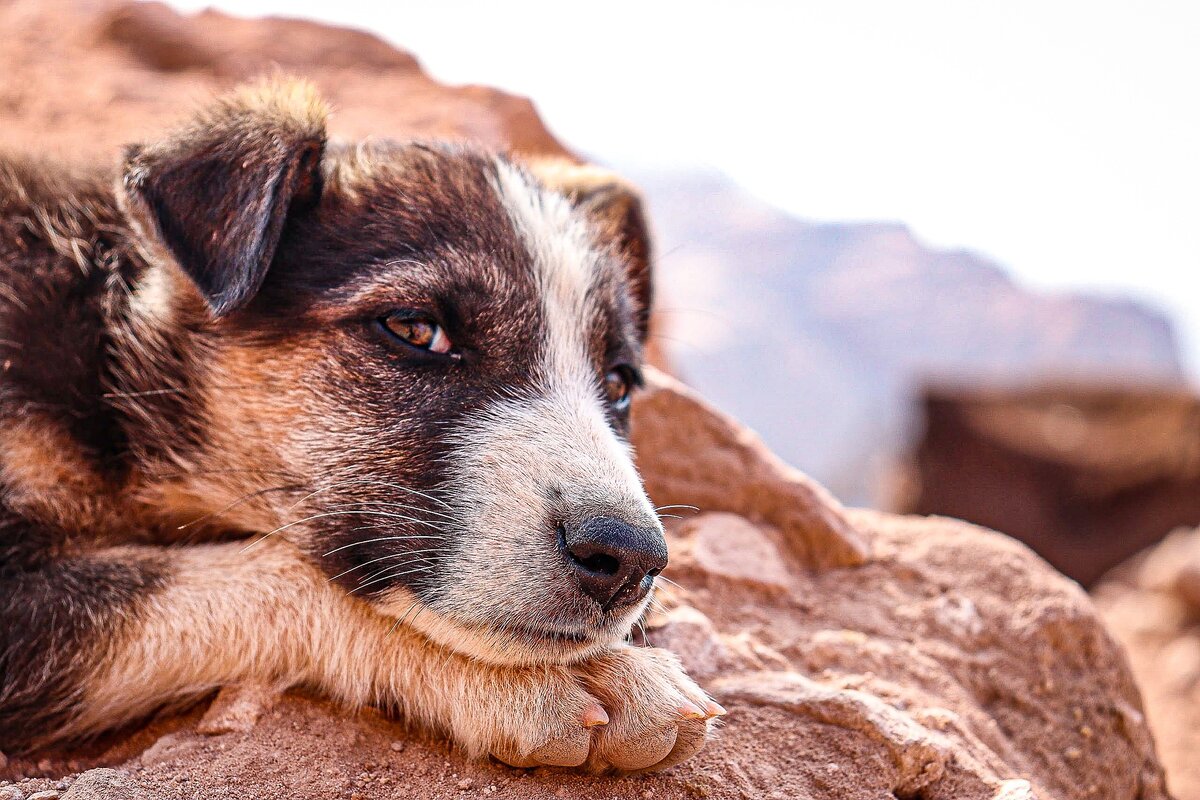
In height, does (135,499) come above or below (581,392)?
below

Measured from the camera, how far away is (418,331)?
2.96m

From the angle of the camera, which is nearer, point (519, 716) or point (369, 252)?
point (519, 716)

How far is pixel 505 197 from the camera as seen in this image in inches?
134

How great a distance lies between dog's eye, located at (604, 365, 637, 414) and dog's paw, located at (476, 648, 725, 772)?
1.07 metres

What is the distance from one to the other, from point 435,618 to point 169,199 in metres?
1.41

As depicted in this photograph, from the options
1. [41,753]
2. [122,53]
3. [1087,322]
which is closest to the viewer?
[41,753]

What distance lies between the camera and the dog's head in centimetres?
255

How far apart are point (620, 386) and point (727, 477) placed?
0.92m

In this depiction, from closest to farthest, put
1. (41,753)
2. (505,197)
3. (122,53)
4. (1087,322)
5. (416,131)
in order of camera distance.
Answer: (41,753)
(505,197)
(416,131)
(122,53)
(1087,322)

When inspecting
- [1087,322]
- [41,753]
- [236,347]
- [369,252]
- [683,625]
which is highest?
[369,252]

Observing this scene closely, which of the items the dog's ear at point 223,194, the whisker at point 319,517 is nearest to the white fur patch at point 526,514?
the whisker at point 319,517

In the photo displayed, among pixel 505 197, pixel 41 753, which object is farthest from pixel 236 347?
pixel 41 753

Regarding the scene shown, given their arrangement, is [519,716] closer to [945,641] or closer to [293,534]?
[293,534]

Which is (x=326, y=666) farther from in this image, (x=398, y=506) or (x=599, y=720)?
(x=599, y=720)
